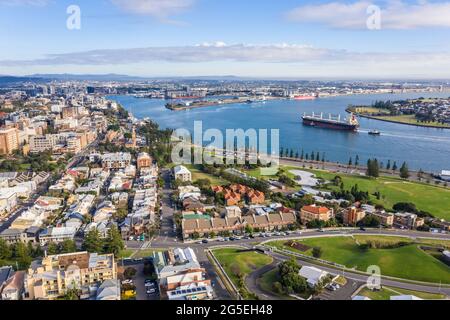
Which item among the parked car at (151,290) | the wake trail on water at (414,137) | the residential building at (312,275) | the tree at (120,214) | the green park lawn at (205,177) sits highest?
the wake trail on water at (414,137)

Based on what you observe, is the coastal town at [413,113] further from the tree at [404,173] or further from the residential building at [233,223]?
the residential building at [233,223]

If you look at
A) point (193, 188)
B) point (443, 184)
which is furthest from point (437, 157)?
point (193, 188)

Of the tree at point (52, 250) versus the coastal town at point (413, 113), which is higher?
the coastal town at point (413, 113)

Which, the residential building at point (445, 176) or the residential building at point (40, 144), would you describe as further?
the residential building at point (40, 144)

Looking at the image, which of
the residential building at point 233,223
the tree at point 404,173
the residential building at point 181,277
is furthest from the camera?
the tree at point 404,173

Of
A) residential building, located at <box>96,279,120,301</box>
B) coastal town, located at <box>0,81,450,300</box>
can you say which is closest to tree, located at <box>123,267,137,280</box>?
coastal town, located at <box>0,81,450,300</box>

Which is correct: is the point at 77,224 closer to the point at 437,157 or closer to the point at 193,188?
the point at 193,188

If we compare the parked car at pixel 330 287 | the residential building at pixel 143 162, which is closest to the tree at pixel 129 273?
the parked car at pixel 330 287
